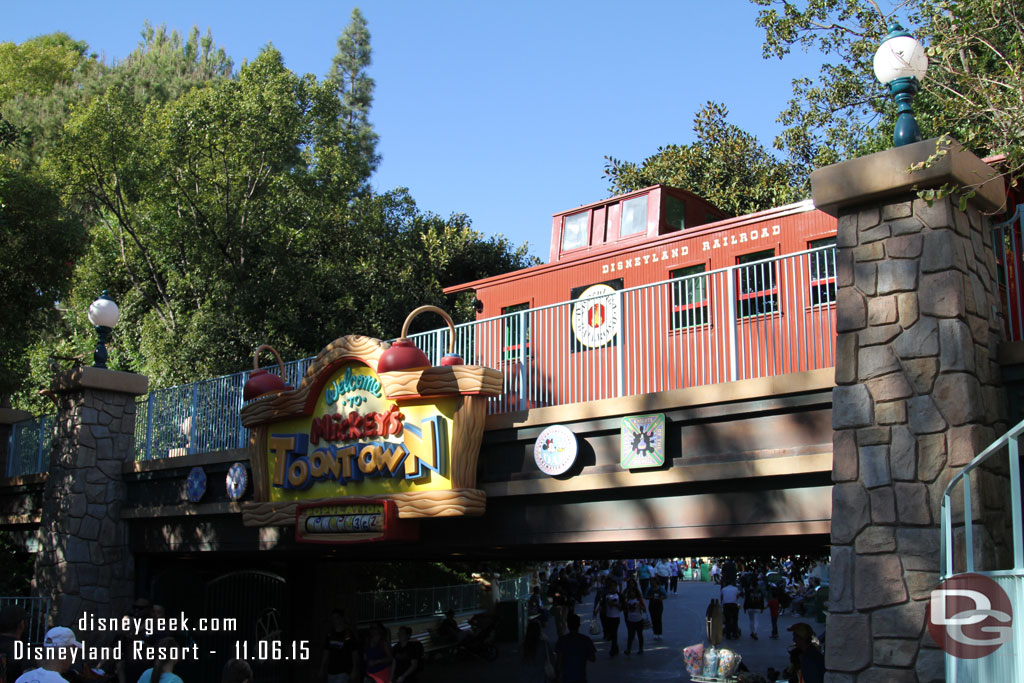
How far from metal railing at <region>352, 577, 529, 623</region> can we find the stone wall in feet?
40.2

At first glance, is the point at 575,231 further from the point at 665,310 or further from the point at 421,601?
the point at 421,601

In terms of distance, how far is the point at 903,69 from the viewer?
7070 millimetres

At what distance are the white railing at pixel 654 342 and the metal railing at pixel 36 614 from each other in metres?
8.03

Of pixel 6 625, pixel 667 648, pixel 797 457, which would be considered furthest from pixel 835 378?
pixel 667 648

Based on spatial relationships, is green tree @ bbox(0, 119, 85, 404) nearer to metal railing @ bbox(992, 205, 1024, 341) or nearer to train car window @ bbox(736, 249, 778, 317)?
train car window @ bbox(736, 249, 778, 317)

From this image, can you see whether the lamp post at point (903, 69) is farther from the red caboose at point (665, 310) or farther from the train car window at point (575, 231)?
the train car window at point (575, 231)

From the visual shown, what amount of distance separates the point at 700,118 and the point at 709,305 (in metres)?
21.9

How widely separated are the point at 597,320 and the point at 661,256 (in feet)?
10.9

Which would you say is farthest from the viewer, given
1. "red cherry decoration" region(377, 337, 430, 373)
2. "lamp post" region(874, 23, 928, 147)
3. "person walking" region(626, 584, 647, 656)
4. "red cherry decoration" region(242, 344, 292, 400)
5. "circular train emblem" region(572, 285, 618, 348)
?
"person walking" region(626, 584, 647, 656)

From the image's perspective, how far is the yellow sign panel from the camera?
10180 millimetres

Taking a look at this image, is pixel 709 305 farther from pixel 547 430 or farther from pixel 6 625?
pixel 6 625

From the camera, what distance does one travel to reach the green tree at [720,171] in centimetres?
2686

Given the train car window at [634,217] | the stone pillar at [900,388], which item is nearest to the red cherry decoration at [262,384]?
the train car window at [634,217]

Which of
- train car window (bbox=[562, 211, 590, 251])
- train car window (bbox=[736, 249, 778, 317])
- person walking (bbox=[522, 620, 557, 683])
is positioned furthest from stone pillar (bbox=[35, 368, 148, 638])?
train car window (bbox=[736, 249, 778, 317])
